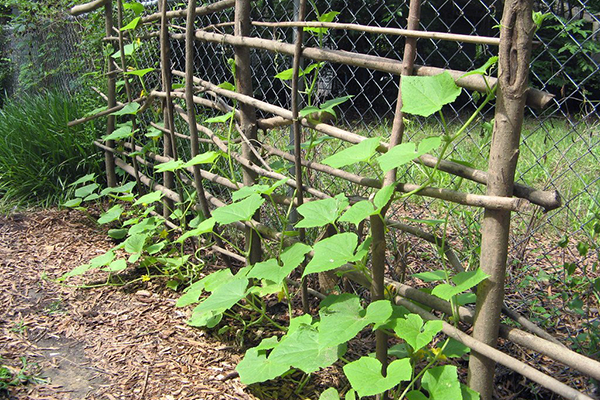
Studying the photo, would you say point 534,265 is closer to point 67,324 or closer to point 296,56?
point 296,56

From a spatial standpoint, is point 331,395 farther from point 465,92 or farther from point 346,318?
point 465,92

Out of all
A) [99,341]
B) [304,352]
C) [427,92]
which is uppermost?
[427,92]

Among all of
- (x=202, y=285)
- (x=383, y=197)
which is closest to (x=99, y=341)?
(x=202, y=285)

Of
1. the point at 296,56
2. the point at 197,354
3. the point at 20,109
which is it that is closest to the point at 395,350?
the point at 197,354

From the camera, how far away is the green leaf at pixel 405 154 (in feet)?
4.40

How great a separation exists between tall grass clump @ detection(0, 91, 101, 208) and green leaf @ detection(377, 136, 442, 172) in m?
2.82

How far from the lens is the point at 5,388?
1.81 m

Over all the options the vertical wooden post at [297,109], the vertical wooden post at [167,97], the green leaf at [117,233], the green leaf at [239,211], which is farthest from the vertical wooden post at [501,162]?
the green leaf at [117,233]

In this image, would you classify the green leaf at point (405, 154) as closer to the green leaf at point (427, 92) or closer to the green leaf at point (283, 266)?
the green leaf at point (427, 92)

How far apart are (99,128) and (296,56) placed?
2.49 metres

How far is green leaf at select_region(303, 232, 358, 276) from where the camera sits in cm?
147

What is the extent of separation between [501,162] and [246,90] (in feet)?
3.93

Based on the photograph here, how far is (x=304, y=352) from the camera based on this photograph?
1.56 meters

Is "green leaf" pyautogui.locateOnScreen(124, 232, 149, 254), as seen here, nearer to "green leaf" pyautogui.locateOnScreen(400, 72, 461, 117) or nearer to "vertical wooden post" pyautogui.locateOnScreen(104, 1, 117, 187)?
"vertical wooden post" pyautogui.locateOnScreen(104, 1, 117, 187)
